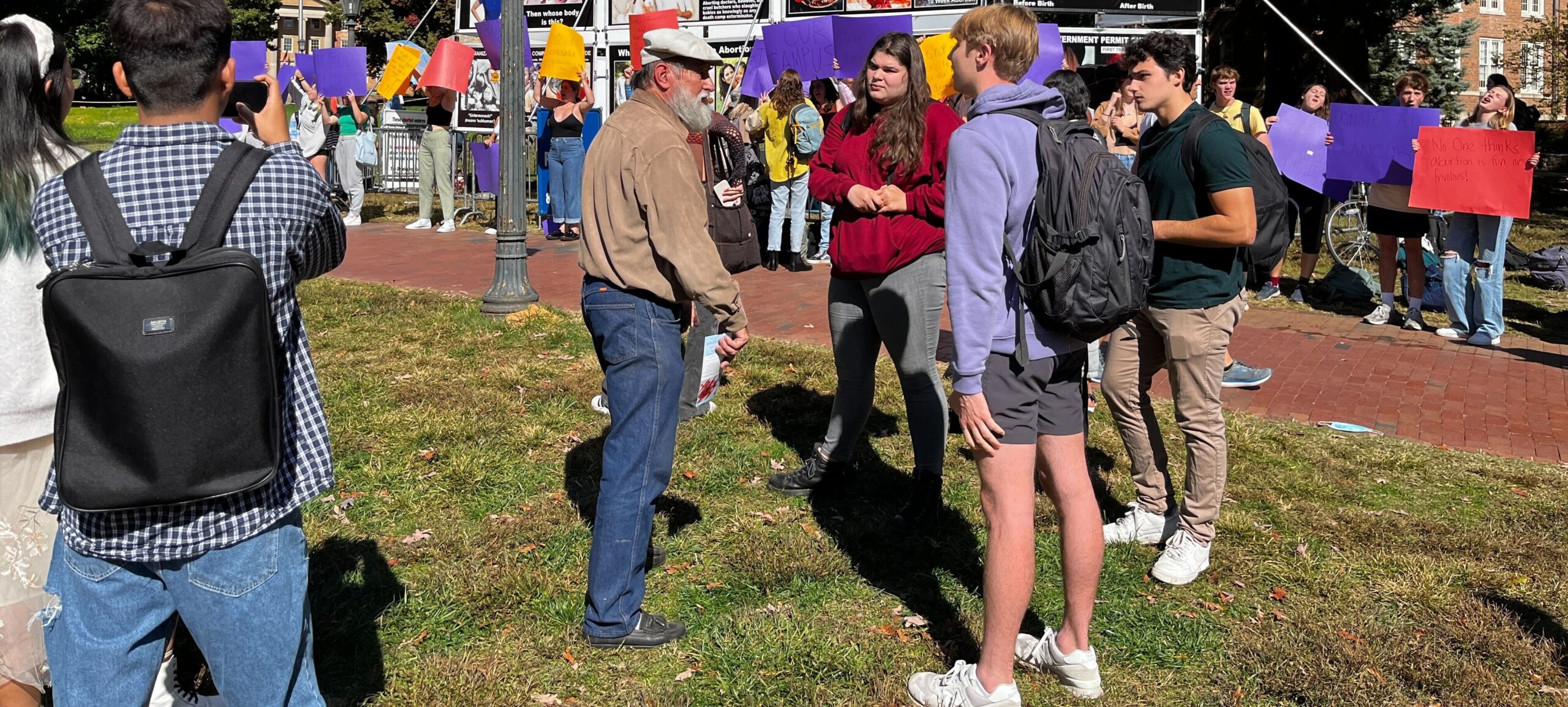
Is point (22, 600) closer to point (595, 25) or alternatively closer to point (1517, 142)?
point (1517, 142)

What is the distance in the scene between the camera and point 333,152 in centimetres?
1603

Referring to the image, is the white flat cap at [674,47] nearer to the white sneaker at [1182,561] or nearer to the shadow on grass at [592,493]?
the shadow on grass at [592,493]

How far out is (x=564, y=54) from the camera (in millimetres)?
12586

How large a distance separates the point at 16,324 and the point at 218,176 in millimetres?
915

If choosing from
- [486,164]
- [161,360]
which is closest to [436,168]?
[486,164]

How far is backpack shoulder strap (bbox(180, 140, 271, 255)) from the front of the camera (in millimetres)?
2025

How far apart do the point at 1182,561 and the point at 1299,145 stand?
18.5 feet

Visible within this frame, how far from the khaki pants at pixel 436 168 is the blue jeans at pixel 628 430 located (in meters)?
11.0

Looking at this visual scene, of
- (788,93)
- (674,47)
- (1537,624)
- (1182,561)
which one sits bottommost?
(1537,624)

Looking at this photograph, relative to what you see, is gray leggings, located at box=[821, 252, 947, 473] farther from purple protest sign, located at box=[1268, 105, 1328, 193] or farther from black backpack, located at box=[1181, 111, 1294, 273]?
purple protest sign, located at box=[1268, 105, 1328, 193]

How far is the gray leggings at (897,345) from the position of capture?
460 cm

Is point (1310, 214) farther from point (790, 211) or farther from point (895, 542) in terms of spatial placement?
point (895, 542)

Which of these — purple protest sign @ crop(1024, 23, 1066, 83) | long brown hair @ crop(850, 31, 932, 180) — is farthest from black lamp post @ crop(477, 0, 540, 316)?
long brown hair @ crop(850, 31, 932, 180)

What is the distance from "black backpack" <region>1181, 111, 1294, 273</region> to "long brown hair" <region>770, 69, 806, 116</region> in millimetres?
7852
